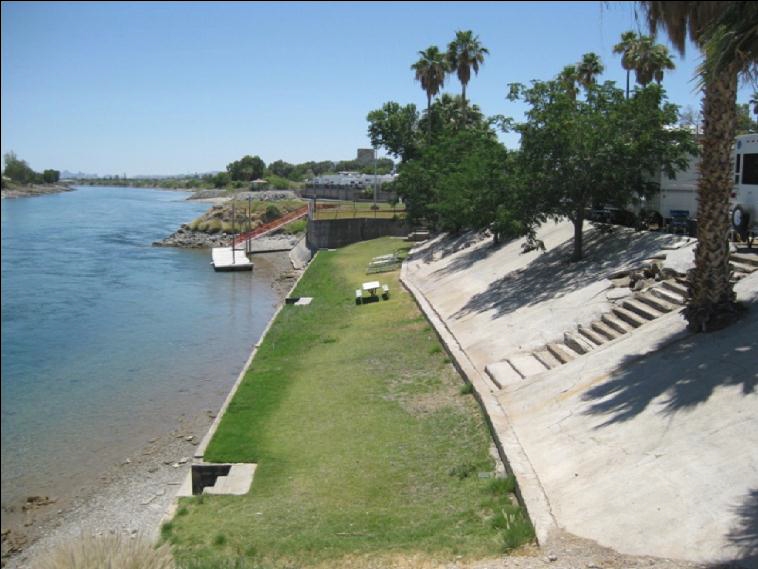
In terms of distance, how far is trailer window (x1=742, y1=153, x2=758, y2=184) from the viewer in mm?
19391

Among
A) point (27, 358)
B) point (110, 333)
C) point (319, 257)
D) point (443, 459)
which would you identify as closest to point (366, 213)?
point (319, 257)

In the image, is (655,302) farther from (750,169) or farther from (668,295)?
(750,169)

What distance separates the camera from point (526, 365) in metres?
15.7

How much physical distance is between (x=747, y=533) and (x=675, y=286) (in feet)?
31.3

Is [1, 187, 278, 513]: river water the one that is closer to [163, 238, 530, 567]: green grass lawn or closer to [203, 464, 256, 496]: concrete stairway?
[163, 238, 530, 567]: green grass lawn

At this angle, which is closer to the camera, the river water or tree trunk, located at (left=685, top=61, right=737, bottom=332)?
tree trunk, located at (left=685, top=61, right=737, bottom=332)

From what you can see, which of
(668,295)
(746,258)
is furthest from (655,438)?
(746,258)

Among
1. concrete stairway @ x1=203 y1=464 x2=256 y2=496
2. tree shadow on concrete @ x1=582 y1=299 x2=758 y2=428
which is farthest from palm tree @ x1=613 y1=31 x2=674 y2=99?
concrete stairway @ x1=203 y1=464 x2=256 y2=496

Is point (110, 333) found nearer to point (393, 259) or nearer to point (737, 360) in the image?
point (393, 259)

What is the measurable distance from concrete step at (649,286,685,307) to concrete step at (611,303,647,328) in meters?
0.70

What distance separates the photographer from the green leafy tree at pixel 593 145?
21.3 metres

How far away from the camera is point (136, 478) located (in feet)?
53.1

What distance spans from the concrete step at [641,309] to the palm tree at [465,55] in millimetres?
39262

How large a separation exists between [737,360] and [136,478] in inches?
496
